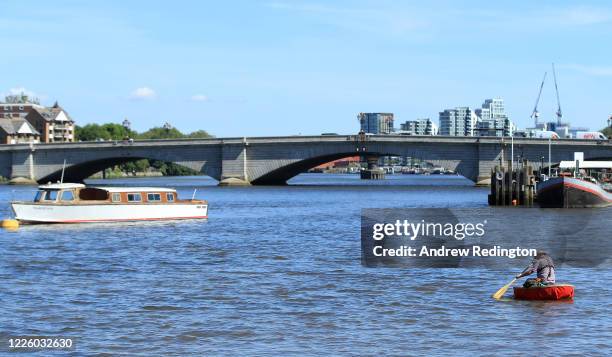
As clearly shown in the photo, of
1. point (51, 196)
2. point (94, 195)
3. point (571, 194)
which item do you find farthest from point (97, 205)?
point (571, 194)

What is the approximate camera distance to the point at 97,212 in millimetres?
60281

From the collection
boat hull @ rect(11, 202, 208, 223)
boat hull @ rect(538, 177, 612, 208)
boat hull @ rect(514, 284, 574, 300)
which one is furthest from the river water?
boat hull @ rect(538, 177, 612, 208)

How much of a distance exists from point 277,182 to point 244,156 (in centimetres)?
1536

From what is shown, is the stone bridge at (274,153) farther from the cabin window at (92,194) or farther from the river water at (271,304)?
the river water at (271,304)

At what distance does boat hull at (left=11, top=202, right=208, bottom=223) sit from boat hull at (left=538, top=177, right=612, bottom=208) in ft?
107

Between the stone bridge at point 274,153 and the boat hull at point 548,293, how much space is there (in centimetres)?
9828

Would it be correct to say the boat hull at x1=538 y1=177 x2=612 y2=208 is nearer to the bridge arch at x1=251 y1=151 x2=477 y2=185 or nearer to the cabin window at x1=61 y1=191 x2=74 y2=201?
the cabin window at x1=61 y1=191 x2=74 y2=201

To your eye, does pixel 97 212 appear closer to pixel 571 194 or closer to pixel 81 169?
pixel 571 194

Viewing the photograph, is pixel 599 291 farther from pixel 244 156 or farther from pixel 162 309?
pixel 244 156

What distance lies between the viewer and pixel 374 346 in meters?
23.7

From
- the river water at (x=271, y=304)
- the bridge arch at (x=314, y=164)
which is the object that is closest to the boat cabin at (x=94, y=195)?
the river water at (x=271, y=304)

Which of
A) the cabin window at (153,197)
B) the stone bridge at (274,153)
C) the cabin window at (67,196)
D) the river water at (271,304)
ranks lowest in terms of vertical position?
the river water at (271,304)

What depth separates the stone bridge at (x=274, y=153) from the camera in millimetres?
129125

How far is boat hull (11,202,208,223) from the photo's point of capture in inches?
2306
